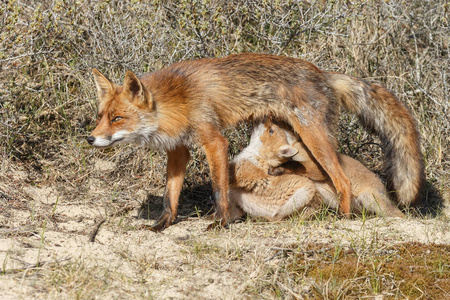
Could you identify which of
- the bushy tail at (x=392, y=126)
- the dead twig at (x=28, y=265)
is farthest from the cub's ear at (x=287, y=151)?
the dead twig at (x=28, y=265)

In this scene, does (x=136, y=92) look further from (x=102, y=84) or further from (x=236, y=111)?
(x=236, y=111)

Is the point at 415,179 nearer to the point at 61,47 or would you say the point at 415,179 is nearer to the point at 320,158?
the point at 320,158

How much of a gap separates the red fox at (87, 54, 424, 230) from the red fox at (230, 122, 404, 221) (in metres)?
0.22

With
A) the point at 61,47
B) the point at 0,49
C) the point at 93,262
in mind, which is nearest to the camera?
the point at 93,262

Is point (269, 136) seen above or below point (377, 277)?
above

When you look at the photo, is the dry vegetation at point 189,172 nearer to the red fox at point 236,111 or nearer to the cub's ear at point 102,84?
the red fox at point 236,111

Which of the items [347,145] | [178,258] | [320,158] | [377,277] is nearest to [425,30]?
[347,145]

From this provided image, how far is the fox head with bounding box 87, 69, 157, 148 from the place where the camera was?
16.0 ft

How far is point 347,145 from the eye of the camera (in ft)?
22.6

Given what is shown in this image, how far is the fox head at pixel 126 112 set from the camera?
16.0ft

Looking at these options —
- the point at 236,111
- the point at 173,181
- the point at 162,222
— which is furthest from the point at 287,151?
the point at 162,222

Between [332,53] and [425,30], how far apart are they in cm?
154

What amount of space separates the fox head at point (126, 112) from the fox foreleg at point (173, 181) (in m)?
0.57

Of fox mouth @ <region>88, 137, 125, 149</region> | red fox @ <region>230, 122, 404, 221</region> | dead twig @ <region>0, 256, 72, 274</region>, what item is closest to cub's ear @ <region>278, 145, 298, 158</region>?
red fox @ <region>230, 122, 404, 221</region>
